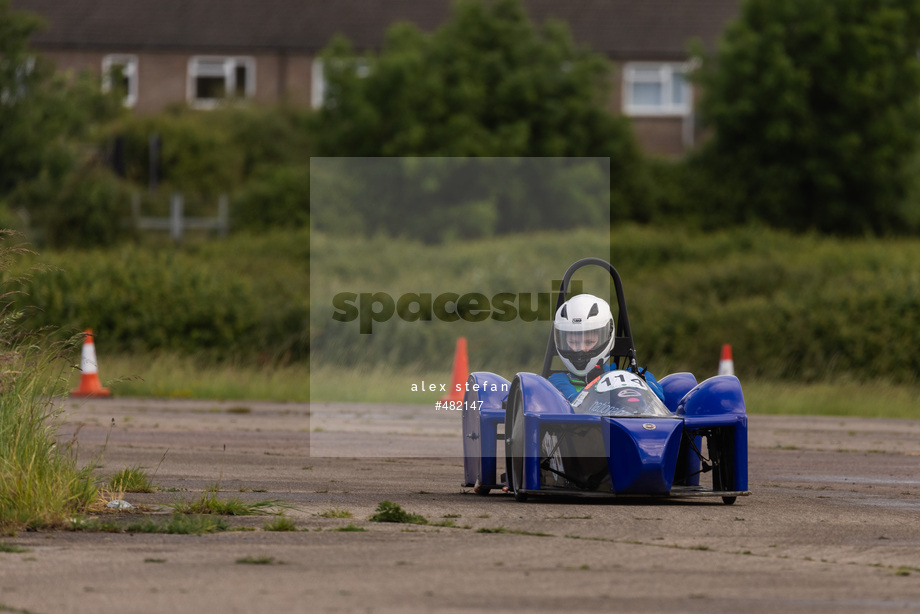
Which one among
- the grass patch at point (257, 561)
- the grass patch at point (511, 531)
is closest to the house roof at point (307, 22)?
the grass patch at point (511, 531)

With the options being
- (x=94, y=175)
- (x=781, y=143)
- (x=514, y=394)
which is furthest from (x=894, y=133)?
(x=514, y=394)

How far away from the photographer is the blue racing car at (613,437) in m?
10.4

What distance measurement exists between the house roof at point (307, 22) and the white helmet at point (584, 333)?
47.9m

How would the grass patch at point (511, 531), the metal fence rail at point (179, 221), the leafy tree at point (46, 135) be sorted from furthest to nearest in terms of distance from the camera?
the metal fence rail at point (179, 221)
the leafy tree at point (46, 135)
the grass patch at point (511, 531)

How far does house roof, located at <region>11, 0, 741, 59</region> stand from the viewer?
59.1 metres

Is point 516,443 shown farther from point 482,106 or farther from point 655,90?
point 655,90

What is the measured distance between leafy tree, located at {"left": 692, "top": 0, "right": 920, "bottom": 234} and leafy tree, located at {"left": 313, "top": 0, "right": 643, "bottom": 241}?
3565 millimetres

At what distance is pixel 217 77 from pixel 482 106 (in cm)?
1833

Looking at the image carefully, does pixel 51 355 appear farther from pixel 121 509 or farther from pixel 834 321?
pixel 834 321

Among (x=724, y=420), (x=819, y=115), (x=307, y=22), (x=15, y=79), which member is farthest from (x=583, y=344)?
(x=307, y=22)

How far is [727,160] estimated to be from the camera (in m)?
47.1

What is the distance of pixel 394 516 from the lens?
31.6 feet

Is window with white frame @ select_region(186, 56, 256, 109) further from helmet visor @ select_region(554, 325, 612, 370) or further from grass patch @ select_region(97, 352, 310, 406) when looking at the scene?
helmet visor @ select_region(554, 325, 612, 370)

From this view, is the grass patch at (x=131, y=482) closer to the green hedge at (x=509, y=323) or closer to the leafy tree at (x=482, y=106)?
the green hedge at (x=509, y=323)
